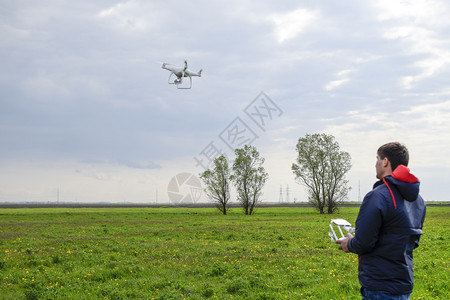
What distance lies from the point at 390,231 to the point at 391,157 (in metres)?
0.92

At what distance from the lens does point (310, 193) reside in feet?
232

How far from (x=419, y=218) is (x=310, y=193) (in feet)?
222

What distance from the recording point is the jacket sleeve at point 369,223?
4.45 metres

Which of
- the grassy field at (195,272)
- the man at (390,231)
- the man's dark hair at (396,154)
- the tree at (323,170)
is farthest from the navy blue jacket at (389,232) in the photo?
the tree at (323,170)

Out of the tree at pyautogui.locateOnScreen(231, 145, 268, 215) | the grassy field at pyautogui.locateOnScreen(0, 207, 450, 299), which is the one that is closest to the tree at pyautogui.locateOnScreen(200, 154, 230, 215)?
the tree at pyautogui.locateOnScreen(231, 145, 268, 215)

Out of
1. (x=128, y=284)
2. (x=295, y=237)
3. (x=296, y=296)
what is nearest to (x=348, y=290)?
(x=296, y=296)

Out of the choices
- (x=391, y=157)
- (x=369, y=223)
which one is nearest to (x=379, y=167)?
(x=391, y=157)

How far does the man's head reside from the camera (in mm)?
4672

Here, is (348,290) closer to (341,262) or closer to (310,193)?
(341,262)

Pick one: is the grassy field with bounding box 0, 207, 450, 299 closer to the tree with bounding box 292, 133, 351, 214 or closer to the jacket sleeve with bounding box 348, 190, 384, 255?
the jacket sleeve with bounding box 348, 190, 384, 255

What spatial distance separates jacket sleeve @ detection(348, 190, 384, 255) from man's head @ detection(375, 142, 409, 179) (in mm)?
409

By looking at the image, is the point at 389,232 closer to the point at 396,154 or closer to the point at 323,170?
the point at 396,154

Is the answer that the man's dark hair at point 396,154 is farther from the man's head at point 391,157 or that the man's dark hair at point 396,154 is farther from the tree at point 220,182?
the tree at point 220,182

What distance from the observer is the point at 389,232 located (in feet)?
15.0
